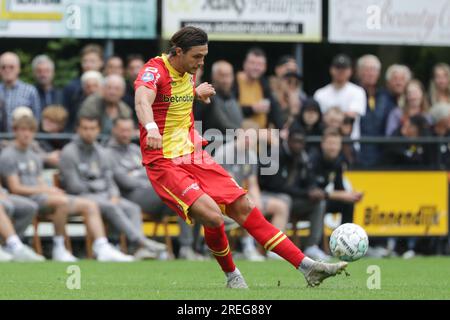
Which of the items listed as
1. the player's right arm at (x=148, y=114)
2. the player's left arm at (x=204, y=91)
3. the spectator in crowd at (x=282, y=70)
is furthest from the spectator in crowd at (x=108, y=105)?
the player's right arm at (x=148, y=114)

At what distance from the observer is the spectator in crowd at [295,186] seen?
1717 cm

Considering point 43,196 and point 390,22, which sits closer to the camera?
point 43,196

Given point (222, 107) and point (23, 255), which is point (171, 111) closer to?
A: point (23, 255)

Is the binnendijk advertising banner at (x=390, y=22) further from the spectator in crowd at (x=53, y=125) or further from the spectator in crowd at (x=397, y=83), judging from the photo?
the spectator in crowd at (x=53, y=125)

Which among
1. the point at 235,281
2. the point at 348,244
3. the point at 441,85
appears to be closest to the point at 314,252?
the point at 441,85

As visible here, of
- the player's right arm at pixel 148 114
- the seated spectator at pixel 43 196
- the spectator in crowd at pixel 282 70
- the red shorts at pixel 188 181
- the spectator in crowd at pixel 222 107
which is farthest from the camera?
the spectator in crowd at pixel 282 70

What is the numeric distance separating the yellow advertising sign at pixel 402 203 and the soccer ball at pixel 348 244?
6.97 m

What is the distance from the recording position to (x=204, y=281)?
11.7m

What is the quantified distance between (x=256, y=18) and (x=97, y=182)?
433cm

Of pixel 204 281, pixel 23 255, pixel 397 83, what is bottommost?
pixel 23 255

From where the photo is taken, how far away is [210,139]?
16500 mm

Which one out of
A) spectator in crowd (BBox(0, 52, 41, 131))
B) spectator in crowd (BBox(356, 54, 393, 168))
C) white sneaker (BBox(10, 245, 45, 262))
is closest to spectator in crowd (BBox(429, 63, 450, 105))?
spectator in crowd (BBox(356, 54, 393, 168))

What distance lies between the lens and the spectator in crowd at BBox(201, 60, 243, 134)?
→ 16812 mm

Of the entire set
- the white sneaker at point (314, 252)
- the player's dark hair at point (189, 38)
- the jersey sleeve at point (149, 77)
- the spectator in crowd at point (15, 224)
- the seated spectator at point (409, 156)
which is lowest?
the white sneaker at point (314, 252)
